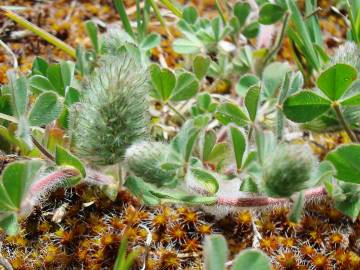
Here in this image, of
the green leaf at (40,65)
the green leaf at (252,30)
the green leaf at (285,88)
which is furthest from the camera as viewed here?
the green leaf at (252,30)

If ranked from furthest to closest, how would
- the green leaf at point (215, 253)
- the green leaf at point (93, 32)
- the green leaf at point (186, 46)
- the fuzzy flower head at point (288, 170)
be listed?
1. the green leaf at point (186, 46)
2. the green leaf at point (93, 32)
3. the fuzzy flower head at point (288, 170)
4. the green leaf at point (215, 253)

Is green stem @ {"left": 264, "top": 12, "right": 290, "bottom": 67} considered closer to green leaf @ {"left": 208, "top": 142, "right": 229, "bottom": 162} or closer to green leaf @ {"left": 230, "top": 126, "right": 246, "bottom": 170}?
green leaf @ {"left": 208, "top": 142, "right": 229, "bottom": 162}

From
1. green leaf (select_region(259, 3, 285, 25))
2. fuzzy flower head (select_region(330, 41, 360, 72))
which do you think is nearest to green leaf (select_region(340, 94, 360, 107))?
fuzzy flower head (select_region(330, 41, 360, 72))

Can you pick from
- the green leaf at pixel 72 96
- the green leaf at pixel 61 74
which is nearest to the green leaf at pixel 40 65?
the green leaf at pixel 61 74

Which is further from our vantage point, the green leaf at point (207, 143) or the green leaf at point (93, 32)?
the green leaf at point (93, 32)

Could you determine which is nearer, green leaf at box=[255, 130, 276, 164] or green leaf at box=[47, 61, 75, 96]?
green leaf at box=[255, 130, 276, 164]

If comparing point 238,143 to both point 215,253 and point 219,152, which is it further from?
point 215,253

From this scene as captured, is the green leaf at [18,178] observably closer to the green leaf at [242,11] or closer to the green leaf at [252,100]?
the green leaf at [252,100]
